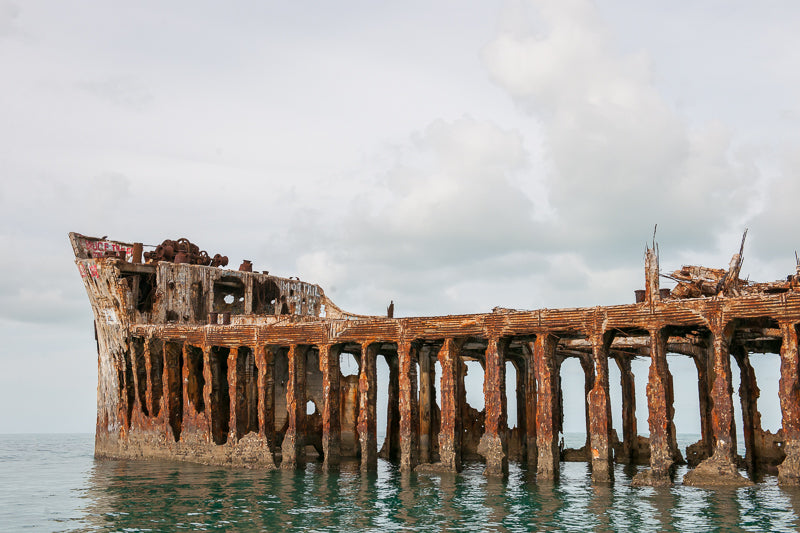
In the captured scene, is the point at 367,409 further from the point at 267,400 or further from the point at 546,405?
the point at 546,405

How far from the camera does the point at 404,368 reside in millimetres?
23688

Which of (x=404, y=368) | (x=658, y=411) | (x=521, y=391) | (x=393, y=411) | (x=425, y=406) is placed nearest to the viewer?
(x=658, y=411)

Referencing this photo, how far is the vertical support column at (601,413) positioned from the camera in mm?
20273

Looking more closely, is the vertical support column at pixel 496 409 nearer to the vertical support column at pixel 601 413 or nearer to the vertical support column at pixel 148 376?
the vertical support column at pixel 601 413

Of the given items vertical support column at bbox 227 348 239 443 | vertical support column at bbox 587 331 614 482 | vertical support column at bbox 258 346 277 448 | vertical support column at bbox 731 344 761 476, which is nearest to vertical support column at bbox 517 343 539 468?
vertical support column at bbox 731 344 761 476

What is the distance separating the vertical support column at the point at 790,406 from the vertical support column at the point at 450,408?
8620mm

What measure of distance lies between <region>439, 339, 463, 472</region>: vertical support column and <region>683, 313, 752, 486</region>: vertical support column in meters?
6.78

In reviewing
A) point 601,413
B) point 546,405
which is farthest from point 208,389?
point 601,413

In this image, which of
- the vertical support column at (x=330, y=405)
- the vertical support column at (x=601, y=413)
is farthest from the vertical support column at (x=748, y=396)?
the vertical support column at (x=330, y=405)

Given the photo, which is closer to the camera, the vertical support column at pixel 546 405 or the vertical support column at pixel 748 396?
the vertical support column at pixel 546 405

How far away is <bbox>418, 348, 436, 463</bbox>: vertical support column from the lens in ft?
94.0

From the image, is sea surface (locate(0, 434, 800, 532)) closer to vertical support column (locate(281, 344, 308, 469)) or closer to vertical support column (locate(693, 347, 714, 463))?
vertical support column (locate(281, 344, 308, 469))

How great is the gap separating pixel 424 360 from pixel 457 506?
1107 centimetres

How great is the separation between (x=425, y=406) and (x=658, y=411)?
1089 centimetres
